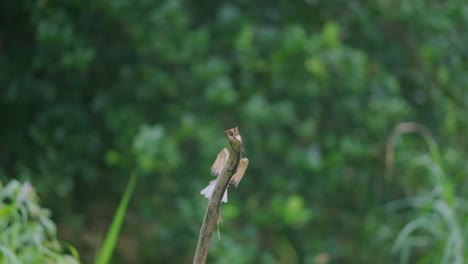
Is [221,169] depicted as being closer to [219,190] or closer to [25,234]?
[219,190]

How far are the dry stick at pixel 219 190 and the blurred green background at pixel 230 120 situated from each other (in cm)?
154

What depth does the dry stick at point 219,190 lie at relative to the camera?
738mm

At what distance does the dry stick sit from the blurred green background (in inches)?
60.5

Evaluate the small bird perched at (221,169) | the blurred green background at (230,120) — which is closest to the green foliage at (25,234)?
the small bird perched at (221,169)

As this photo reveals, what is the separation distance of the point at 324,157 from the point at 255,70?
17.1 inches

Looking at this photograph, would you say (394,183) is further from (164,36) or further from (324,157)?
(164,36)

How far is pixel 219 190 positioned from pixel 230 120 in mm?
1899

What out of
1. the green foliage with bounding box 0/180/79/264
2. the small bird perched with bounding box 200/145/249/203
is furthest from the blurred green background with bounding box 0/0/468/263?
the small bird perched with bounding box 200/145/249/203

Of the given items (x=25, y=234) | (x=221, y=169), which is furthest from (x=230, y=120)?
(x=221, y=169)

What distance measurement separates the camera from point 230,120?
2.67 meters

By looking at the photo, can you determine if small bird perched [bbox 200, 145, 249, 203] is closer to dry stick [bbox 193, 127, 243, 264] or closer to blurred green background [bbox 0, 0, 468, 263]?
dry stick [bbox 193, 127, 243, 264]

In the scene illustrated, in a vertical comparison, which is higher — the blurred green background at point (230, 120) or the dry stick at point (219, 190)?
the blurred green background at point (230, 120)

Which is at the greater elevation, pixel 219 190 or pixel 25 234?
pixel 25 234

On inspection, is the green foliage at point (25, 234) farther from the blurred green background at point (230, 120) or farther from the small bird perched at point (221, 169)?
the blurred green background at point (230, 120)
